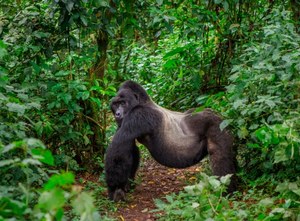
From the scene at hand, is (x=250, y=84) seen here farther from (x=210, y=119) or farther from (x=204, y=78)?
(x=204, y=78)

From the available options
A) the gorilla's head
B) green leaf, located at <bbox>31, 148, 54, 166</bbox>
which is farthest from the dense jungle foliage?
the gorilla's head

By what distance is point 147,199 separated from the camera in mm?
5754

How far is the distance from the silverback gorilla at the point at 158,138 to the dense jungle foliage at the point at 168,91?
0.59 feet

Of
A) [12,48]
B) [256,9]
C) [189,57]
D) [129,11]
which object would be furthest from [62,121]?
[256,9]

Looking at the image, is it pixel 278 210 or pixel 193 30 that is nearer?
pixel 278 210

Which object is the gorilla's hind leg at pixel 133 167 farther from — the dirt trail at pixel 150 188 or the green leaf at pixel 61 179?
the green leaf at pixel 61 179

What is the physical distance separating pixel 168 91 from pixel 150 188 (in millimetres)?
2186

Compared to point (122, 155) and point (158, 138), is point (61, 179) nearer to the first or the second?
point (122, 155)

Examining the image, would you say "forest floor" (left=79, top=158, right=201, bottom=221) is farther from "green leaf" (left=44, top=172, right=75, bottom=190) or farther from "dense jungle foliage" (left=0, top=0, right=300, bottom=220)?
"green leaf" (left=44, top=172, right=75, bottom=190)

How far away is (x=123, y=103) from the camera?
231 inches

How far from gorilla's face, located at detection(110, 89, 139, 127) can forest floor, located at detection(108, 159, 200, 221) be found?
2.69 feet

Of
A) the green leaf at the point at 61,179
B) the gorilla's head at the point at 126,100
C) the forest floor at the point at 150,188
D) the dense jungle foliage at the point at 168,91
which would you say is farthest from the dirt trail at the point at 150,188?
the green leaf at the point at 61,179

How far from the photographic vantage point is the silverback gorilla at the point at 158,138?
217 inches

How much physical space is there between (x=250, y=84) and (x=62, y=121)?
226cm
